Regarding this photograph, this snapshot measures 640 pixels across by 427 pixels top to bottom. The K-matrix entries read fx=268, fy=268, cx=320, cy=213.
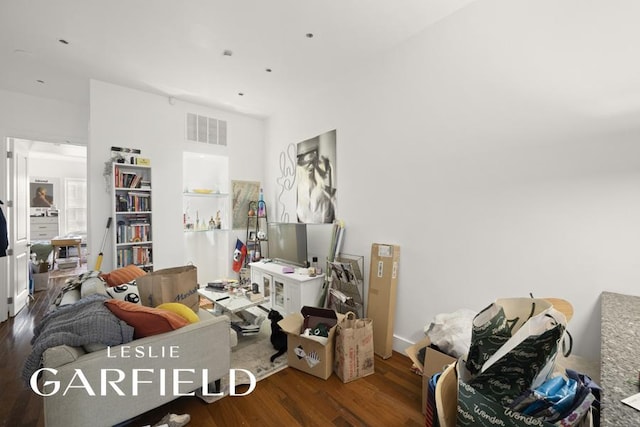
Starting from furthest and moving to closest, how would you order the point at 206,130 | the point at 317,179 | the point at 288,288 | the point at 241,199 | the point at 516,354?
1. the point at 241,199
2. the point at 206,130
3. the point at 317,179
4. the point at 288,288
5. the point at 516,354

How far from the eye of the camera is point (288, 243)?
3652 millimetres

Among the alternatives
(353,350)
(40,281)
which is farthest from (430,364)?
(40,281)

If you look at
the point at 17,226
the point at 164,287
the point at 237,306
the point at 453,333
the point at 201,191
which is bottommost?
the point at 237,306

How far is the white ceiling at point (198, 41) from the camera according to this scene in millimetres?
2152

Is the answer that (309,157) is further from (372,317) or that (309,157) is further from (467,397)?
(467,397)

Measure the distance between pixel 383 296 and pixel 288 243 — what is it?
5.05ft

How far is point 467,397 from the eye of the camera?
0.82 meters

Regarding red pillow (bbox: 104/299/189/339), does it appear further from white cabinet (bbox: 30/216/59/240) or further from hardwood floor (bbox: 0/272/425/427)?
white cabinet (bbox: 30/216/59/240)

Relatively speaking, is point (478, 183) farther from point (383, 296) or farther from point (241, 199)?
point (241, 199)

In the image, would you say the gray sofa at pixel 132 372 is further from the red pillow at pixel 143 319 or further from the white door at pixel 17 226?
the white door at pixel 17 226

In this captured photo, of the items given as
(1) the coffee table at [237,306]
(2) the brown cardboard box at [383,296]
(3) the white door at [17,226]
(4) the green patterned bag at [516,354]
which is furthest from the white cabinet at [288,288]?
(3) the white door at [17,226]

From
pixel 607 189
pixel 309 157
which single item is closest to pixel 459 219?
pixel 607 189

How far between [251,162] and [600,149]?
13.8ft

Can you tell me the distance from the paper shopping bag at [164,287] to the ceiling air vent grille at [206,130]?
99.0 inches
